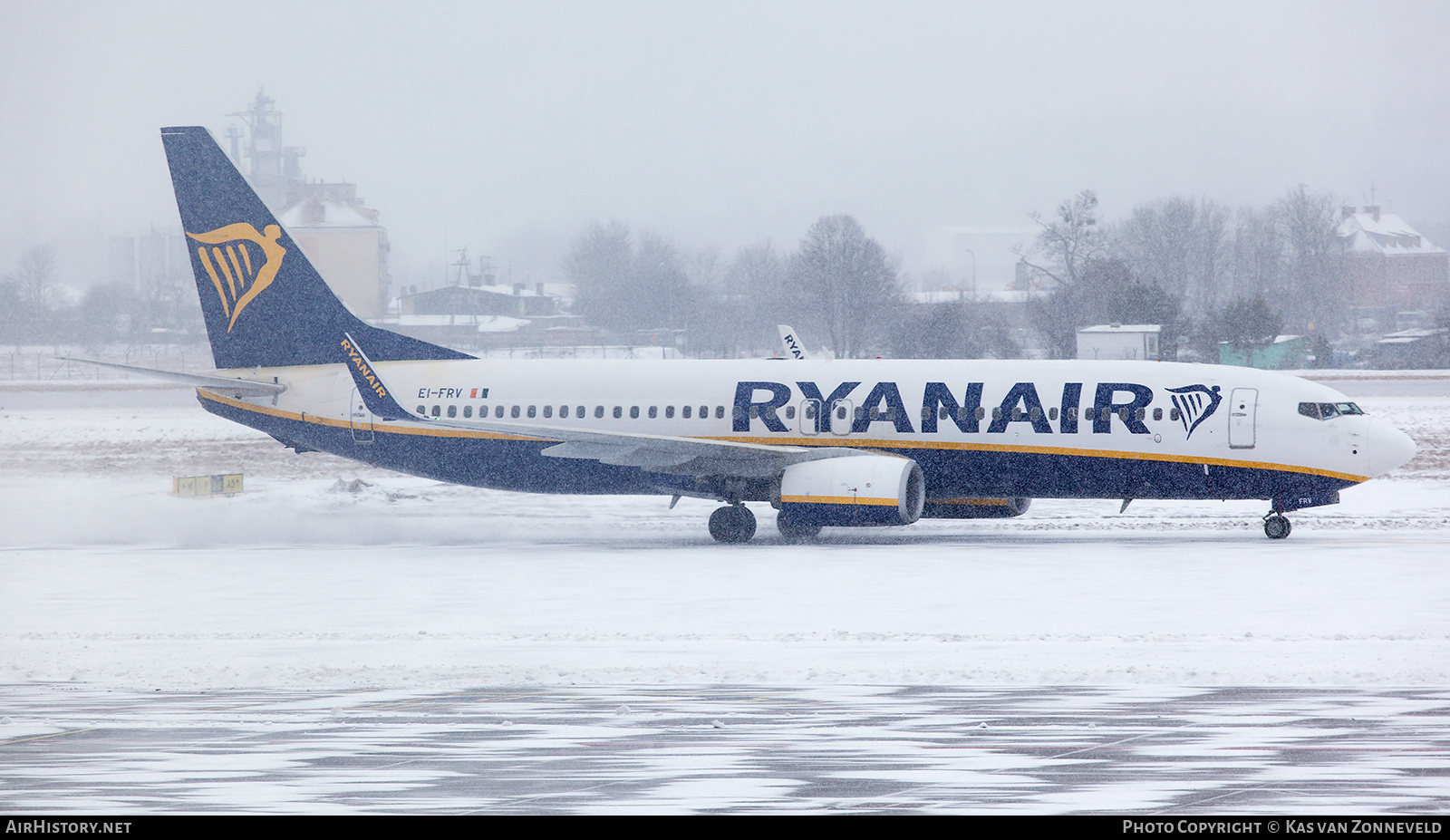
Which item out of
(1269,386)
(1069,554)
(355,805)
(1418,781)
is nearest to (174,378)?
(1069,554)

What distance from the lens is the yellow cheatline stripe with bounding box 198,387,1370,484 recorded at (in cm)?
2570

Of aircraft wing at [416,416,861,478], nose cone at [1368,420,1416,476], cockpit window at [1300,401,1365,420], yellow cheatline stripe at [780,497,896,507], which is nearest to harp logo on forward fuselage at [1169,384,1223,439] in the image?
cockpit window at [1300,401,1365,420]

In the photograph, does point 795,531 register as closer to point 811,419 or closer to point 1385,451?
point 811,419

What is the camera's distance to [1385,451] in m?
25.2

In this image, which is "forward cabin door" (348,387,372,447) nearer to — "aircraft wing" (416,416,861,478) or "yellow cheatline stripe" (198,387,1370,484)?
"yellow cheatline stripe" (198,387,1370,484)

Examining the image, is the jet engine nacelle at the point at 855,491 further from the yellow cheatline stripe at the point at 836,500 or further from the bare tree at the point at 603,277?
the bare tree at the point at 603,277

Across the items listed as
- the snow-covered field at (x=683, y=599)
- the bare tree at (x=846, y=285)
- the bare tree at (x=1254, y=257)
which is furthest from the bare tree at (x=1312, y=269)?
the snow-covered field at (x=683, y=599)

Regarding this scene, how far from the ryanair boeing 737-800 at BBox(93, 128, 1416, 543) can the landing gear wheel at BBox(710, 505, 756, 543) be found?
0.04m

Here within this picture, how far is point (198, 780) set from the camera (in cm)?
1023

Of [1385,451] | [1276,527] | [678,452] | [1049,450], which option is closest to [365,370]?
[678,452]

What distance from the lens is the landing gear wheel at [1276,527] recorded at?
85.3 feet

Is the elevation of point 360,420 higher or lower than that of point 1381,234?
lower

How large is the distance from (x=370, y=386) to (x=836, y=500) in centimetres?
875

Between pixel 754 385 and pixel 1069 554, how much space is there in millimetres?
6770
